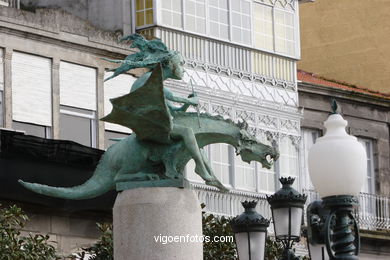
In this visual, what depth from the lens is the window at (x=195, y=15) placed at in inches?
1375

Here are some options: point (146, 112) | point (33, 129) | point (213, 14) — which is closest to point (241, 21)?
point (213, 14)

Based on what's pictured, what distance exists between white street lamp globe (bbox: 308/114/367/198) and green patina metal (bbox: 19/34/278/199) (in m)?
2.14

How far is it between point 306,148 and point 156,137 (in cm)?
2253

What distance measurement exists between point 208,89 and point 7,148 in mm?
5807

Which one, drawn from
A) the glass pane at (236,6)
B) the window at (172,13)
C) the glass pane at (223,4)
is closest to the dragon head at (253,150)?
the window at (172,13)


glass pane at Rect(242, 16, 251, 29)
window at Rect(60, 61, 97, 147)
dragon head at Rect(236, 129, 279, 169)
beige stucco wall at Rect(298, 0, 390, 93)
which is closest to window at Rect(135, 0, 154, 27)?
window at Rect(60, 61, 97, 147)

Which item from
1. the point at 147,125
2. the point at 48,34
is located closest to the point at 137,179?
the point at 147,125

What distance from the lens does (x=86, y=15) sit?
35594 mm

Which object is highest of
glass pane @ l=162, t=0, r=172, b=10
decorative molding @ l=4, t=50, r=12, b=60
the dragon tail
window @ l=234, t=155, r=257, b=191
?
glass pane @ l=162, t=0, r=172, b=10

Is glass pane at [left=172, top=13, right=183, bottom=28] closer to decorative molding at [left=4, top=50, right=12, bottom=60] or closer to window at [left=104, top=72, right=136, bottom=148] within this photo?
window at [left=104, top=72, right=136, bottom=148]

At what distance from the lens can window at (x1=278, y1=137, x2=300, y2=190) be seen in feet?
123

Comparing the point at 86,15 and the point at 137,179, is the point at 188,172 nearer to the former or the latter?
the point at 86,15

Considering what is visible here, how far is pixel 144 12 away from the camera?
34562 mm

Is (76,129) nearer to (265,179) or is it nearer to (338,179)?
(265,179)
